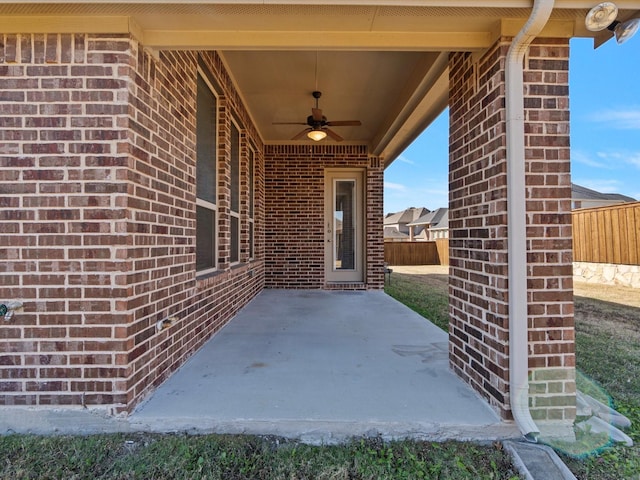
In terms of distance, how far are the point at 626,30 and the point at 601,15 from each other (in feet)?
0.69

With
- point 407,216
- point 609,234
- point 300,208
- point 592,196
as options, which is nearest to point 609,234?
point 609,234

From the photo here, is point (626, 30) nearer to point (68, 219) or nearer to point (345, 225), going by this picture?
point (68, 219)

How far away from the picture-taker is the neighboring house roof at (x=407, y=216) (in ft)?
121

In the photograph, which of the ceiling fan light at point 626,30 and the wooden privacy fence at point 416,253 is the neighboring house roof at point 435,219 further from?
the ceiling fan light at point 626,30

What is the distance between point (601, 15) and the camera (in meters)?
1.78

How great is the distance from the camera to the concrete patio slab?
1868mm

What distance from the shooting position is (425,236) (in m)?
30.7

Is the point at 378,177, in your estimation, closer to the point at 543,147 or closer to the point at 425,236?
the point at 543,147

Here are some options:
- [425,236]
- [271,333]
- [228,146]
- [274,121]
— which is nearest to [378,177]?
[274,121]

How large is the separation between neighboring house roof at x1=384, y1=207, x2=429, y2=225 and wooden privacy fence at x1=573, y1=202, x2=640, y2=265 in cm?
2700

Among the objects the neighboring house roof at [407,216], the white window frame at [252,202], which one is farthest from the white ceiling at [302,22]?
the neighboring house roof at [407,216]

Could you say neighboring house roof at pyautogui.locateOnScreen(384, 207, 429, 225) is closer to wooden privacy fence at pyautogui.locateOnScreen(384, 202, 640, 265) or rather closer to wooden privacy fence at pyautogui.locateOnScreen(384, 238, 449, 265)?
wooden privacy fence at pyautogui.locateOnScreen(384, 238, 449, 265)

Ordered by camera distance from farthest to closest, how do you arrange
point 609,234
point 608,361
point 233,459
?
point 609,234
point 608,361
point 233,459

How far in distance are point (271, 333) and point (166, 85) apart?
2.53 metres
